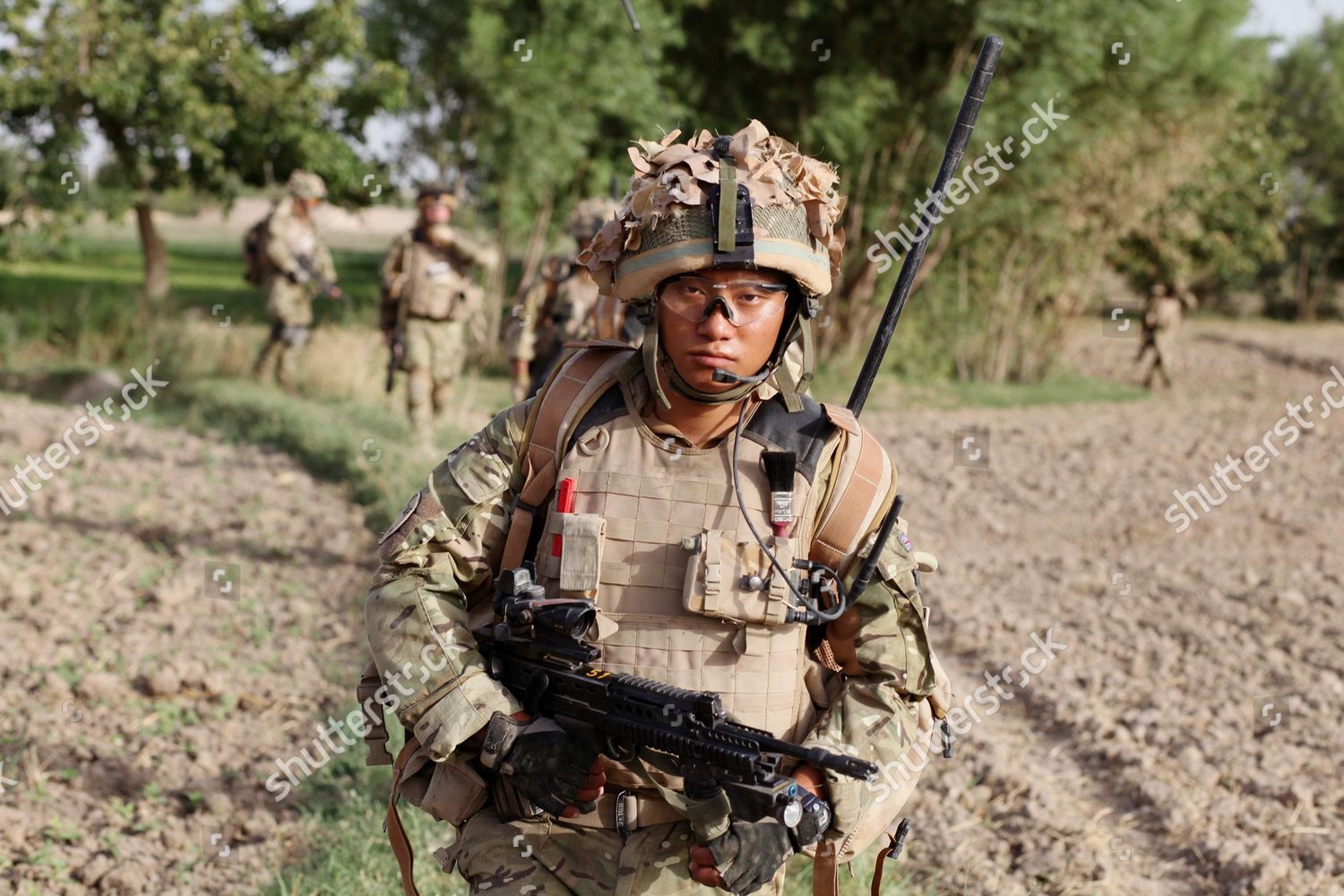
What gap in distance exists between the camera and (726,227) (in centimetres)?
252

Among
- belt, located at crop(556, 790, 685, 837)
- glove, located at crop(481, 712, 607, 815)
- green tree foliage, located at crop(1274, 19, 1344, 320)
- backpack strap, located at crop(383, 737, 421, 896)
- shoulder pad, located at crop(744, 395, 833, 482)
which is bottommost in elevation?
backpack strap, located at crop(383, 737, 421, 896)

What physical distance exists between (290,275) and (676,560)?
10.9 meters

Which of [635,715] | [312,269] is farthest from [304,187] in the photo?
[635,715]

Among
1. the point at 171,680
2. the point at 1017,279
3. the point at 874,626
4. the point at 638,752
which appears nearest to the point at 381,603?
the point at 638,752

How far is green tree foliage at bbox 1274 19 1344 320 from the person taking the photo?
34531 mm

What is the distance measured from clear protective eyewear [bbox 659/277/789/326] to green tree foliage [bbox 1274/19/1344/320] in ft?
113

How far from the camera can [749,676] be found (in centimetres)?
266

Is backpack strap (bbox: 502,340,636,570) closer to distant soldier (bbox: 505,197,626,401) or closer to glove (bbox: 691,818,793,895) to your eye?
glove (bbox: 691,818,793,895)

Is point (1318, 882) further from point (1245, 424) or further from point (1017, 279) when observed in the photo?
point (1017, 279)

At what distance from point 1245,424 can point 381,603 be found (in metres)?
14.7

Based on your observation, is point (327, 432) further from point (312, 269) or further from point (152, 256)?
point (152, 256)

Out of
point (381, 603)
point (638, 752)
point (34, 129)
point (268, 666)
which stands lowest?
point (268, 666)

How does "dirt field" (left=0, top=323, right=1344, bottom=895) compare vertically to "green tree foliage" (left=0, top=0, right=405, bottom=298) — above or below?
below

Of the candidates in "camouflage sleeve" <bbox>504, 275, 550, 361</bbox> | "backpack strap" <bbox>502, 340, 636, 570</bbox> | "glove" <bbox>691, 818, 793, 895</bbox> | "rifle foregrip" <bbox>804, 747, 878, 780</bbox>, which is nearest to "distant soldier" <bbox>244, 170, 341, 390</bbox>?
"camouflage sleeve" <bbox>504, 275, 550, 361</bbox>
